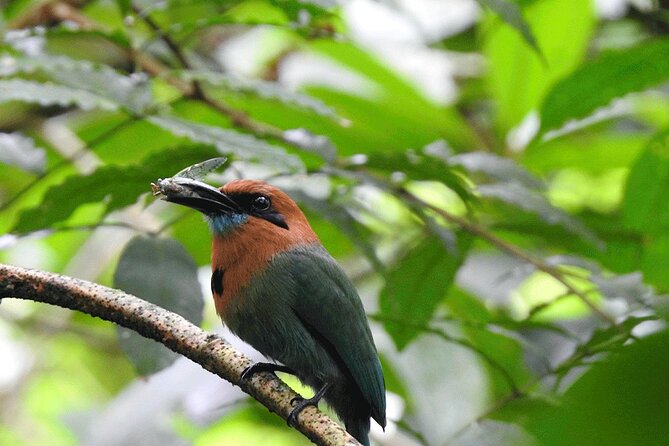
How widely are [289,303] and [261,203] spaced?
1.17 feet

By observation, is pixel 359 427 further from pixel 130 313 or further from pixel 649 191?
pixel 649 191

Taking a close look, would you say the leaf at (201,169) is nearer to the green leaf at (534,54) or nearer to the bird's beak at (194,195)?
the bird's beak at (194,195)

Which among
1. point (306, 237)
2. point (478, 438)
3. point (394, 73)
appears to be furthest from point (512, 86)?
point (478, 438)

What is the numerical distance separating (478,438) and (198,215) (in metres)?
1.47

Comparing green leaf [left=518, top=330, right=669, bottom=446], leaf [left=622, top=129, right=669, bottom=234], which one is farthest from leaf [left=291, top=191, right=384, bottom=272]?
green leaf [left=518, top=330, right=669, bottom=446]

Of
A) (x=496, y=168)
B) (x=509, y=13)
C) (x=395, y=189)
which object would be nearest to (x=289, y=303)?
(x=395, y=189)

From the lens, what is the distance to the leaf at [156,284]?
6.44 feet

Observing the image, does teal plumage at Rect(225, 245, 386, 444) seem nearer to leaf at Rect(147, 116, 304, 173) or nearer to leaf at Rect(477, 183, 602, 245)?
leaf at Rect(147, 116, 304, 173)

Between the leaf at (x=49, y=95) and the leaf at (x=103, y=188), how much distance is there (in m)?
0.18

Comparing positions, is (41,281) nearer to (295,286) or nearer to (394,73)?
(295,286)

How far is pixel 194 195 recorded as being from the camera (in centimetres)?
228

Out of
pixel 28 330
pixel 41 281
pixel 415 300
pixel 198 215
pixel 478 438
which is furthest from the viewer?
pixel 28 330

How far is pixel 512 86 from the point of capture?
3.97 metres

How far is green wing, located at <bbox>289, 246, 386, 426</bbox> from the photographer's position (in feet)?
7.67
